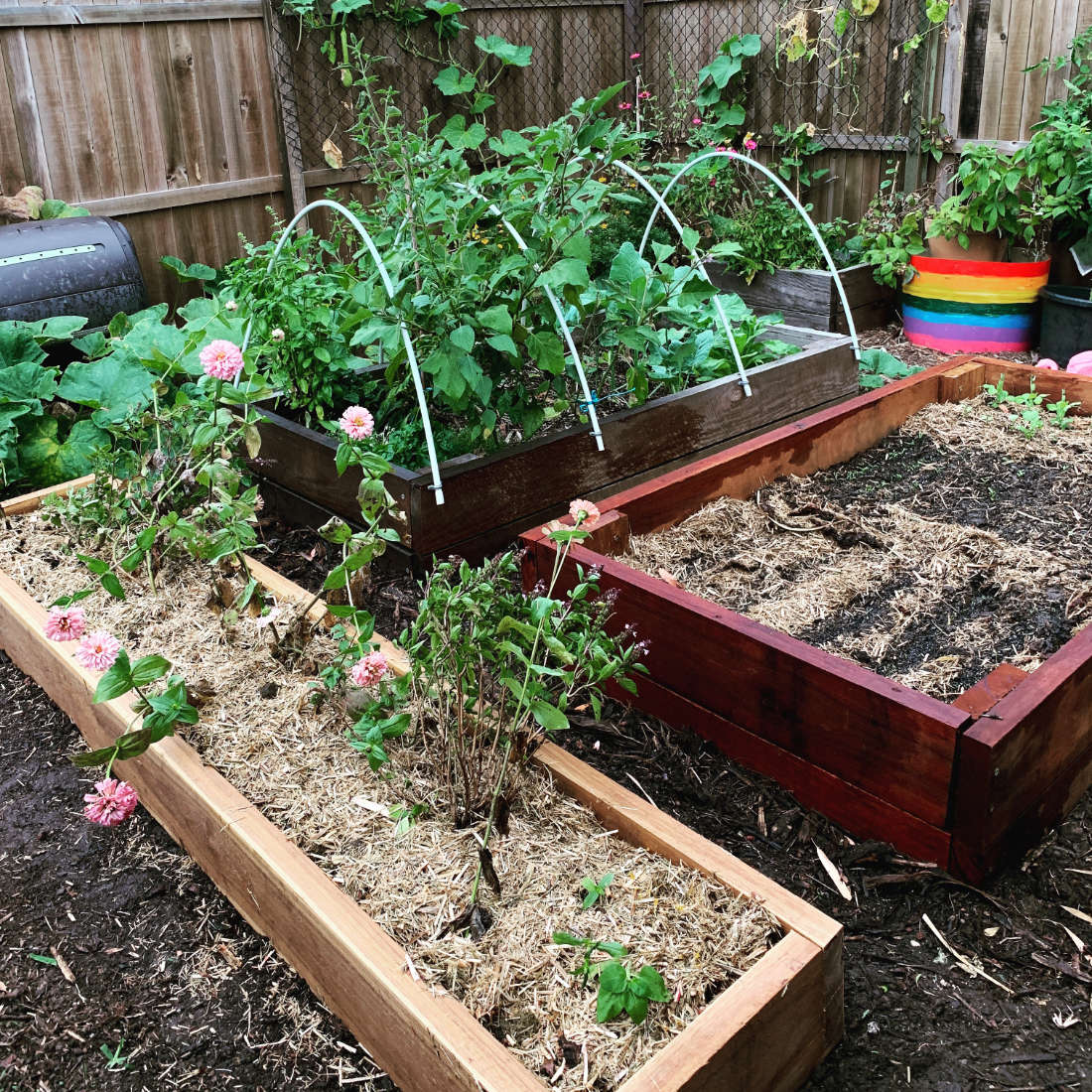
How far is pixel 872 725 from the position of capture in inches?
73.9

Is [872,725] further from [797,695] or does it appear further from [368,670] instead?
[368,670]

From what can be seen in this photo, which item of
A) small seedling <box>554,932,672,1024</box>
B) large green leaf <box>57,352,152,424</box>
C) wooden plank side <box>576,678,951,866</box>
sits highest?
large green leaf <box>57,352,152,424</box>

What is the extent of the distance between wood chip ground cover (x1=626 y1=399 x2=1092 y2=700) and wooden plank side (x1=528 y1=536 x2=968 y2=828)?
0.27 metres

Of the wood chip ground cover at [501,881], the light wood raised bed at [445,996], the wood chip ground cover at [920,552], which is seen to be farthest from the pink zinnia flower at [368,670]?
the wood chip ground cover at [920,552]

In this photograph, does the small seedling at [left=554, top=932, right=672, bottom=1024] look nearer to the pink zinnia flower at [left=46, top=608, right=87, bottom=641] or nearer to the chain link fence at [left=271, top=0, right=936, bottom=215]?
the pink zinnia flower at [left=46, top=608, right=87, bottom=641]

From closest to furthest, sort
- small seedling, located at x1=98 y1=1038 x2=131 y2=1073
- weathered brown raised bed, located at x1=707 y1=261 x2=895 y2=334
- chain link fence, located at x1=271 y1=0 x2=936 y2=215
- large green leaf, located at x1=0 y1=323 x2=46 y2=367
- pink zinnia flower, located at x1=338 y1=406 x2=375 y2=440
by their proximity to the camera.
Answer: small seedling, located at x1=98 y1=1038 x2=131 y2=1073 < pink zinnia flower, located at x1=338 y1=406 x2=375 y2=440 < large green leaf, located at x1=0 y1=323 x2=46 y2=367 < weathered brown raised bed, located at x1=707 y1=261 x2=895 y2=334 < chain link fence, located at x1=271 y1=0 x2=936 y2=215

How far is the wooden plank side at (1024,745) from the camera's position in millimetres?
1729

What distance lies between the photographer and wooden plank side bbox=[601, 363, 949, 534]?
2.76m

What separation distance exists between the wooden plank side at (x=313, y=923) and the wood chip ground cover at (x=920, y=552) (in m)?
1.20

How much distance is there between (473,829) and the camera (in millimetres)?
1771

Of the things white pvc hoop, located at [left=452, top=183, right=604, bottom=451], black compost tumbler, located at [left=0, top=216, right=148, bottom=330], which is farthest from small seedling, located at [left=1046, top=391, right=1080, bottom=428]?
black compost tumbler, located at [left=0, top=216, right=148, bottom=330]

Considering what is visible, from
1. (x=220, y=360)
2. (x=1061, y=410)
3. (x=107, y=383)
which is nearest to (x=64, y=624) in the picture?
(x=220, y=360)

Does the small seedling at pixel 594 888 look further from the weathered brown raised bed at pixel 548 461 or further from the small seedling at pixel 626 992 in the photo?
the weathered brown raised bed at pixel 548 461

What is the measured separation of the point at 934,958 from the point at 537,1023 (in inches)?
31.0
